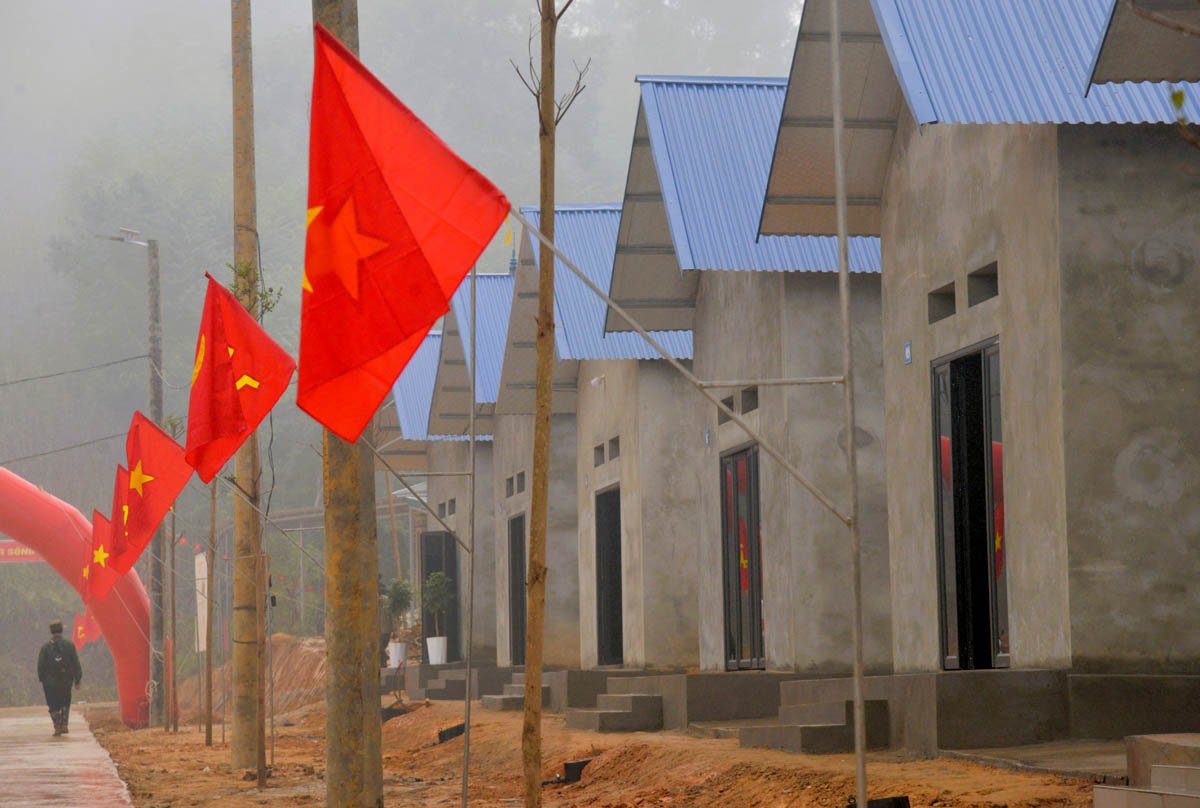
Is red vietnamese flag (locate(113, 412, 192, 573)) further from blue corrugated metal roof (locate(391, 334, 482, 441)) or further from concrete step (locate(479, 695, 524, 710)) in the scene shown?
blue corrugated metal roof (locate(391, 334, 482, 441))

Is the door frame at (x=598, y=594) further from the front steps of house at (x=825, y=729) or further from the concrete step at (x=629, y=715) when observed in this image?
the front steps of house at (x=825, y=729)

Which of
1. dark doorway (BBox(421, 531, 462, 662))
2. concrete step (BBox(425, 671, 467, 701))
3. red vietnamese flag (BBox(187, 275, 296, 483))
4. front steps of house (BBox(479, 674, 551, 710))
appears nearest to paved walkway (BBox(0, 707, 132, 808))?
red vietnamese flag (BBox(187, 275, 296, 483))

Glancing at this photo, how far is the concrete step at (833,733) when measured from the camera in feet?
41.2

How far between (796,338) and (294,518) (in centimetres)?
3188

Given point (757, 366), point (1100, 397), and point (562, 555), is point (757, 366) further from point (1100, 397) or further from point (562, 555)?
point (562, 555)

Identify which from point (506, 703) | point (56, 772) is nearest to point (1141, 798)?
point (56, 772)

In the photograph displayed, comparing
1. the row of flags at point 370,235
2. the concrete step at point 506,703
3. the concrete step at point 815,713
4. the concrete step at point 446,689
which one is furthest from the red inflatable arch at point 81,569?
the row of flags at point 370,235

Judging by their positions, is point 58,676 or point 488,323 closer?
point 58,676

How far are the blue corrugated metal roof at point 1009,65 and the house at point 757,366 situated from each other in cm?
393

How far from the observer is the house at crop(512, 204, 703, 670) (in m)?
21.3

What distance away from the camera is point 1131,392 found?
37.7 ft

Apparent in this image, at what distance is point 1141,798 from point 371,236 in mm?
4216

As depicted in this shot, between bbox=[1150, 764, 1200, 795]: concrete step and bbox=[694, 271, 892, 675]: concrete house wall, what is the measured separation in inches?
360

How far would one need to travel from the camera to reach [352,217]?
294 inches
